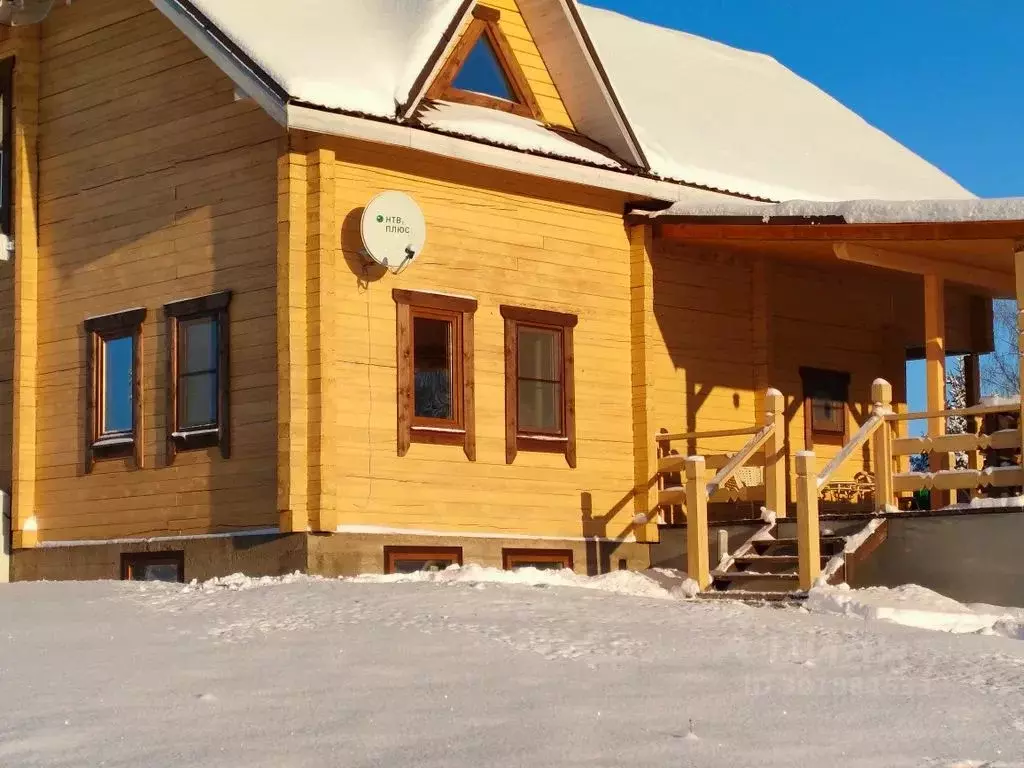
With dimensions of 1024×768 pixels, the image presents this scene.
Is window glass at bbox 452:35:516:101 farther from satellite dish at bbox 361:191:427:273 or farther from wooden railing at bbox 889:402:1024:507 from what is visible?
wooden railing at bbox 889:402:1024:507

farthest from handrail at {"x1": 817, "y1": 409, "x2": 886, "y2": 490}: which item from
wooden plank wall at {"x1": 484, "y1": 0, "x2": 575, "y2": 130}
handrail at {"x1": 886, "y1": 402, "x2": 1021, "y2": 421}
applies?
wooden plank wall at {"x1": 484, "y1": 0, "x2": 575, "y2": 130}

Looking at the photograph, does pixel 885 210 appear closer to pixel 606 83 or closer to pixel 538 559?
pixel 606 83

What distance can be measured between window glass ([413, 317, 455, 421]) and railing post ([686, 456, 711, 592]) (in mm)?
2364

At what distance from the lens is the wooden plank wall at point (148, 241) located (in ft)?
50.6

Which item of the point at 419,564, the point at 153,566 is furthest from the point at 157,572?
the point at 419,564

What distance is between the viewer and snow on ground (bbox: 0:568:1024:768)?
25.8ft

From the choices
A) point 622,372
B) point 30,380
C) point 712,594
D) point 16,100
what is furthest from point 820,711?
point 16,100

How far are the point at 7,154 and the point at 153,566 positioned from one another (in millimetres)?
5002

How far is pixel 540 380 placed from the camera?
17.0 meters

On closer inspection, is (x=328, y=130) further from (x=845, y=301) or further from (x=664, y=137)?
(x=845, y=301)

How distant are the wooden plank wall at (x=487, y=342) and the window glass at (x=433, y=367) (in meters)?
0.32

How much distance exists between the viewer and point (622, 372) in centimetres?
1767

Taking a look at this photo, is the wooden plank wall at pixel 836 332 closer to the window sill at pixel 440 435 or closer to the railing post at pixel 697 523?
the railing post at pixel 697 523

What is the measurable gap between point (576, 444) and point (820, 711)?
8.37 m
